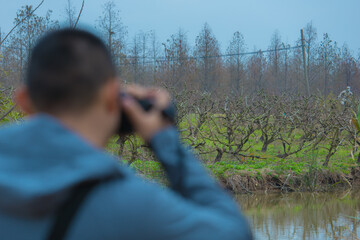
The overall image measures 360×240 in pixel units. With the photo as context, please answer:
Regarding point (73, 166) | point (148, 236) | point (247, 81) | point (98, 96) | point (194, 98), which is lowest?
point (148, 236)

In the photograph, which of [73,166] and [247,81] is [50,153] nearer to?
[73,166]

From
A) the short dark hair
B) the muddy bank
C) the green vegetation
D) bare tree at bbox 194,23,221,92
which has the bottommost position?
the muddy bank

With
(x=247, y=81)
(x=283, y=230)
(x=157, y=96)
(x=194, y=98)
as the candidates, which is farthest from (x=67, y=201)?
(x=247, y=81)

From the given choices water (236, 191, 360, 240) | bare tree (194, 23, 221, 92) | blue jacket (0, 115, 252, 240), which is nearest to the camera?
blue jacket (0, 115, 252, 240)

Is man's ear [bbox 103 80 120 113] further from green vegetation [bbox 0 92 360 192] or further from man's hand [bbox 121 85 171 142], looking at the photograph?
green vegetation [bbox 0 92 360 192]

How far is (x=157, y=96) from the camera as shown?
1073 mm

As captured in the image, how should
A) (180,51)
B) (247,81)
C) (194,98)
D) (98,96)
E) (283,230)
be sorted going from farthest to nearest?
(247,81) → (180,51) → (194,98) → (283,230) → (98,96)

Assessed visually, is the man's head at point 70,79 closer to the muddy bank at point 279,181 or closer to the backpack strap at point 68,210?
the backpack strap at point 68,210

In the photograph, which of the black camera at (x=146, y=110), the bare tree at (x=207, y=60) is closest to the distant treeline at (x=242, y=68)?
the bare tree at (x=207, y=60)

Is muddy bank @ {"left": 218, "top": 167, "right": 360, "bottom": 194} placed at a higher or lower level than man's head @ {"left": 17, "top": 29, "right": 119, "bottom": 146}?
lower

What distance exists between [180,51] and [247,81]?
22.3 ft

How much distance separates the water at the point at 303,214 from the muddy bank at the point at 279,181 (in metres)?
0.33

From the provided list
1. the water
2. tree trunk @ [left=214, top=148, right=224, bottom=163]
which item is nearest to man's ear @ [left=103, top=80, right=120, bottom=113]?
the water

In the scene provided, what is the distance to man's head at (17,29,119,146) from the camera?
35.8 inches
